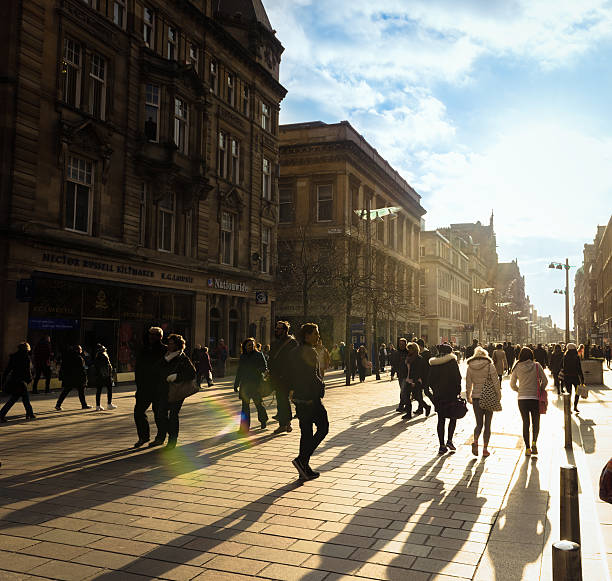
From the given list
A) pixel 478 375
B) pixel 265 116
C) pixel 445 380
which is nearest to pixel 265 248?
pixel 265 116

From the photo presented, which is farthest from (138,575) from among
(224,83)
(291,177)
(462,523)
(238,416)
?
(291,177)

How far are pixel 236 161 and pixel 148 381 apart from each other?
22.8 m

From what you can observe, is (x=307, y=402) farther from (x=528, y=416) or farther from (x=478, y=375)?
(x=528, y=416)

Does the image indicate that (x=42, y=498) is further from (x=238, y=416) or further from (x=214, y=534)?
(x=238, y=416)

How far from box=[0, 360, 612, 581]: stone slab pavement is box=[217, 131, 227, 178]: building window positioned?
1985cm

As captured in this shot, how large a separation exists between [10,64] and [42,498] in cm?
1577

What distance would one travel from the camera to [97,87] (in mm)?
21797

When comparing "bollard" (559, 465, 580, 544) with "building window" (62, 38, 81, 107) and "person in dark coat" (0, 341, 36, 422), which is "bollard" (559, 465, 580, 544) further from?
"building window" (62, 38, 81, 107)

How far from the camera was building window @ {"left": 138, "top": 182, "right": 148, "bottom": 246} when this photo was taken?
23.7 meters

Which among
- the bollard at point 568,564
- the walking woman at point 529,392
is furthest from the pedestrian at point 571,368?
the bollard at point 568,564

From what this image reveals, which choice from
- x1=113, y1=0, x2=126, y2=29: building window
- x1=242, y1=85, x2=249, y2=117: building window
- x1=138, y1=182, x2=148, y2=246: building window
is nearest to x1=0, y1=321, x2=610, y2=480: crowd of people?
x1=138, y1=182, x2=148, y2=246: building window

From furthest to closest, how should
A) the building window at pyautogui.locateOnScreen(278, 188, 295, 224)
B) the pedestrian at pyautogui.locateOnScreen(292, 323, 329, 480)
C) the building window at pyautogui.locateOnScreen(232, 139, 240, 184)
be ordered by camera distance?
1. the building window at pyautogui.locateOnScreen(278, 188, 295, 224)
2. the building window at pyautogui.locateOnScreen(232, 139, 240, 184)
3. the pedestrian at pyautogui.locateOnScreen(292, 323, 329, 480)

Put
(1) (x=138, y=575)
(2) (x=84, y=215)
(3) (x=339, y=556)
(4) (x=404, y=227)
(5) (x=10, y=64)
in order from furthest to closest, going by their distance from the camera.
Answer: (4) (x=404, y=227) < (2) (x=84, y=215) < (5) (x=10, y=64) < (3) (x=339, y=556) < (1) (x=138, y=575)

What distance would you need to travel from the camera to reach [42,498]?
6621 mm
